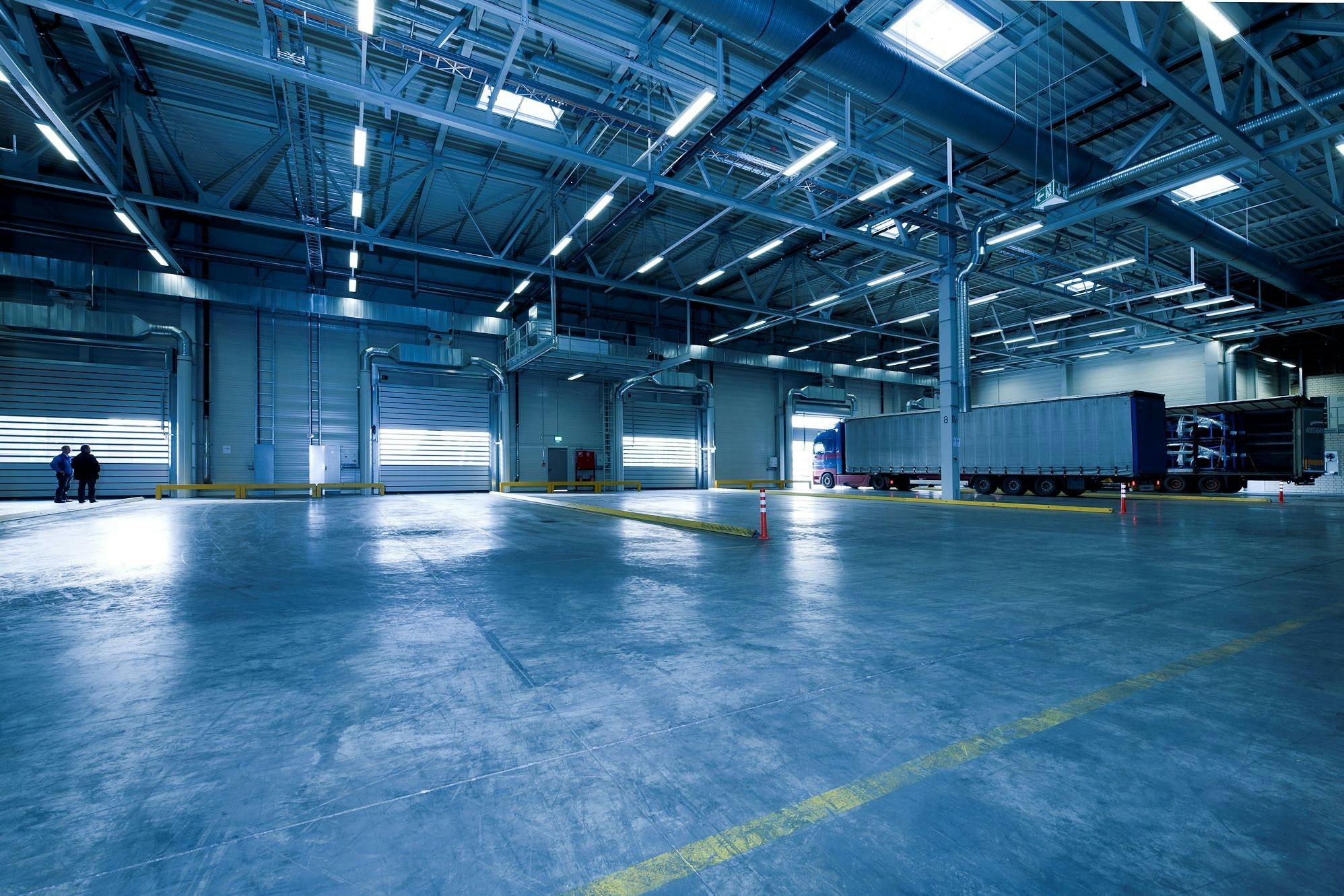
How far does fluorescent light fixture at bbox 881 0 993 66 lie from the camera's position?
408 inches

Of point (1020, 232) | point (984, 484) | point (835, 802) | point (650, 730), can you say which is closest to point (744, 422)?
point (984, 484)

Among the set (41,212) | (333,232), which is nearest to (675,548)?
(333,232)

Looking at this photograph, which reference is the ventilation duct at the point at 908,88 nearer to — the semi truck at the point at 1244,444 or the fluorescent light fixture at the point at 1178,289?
the fluorescent light fixture at the point at 1178,289

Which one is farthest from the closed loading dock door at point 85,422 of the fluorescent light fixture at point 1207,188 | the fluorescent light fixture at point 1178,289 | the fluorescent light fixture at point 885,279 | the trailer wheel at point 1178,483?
the trailer wheel at point 1178,483

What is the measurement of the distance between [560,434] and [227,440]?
13027 millimetres

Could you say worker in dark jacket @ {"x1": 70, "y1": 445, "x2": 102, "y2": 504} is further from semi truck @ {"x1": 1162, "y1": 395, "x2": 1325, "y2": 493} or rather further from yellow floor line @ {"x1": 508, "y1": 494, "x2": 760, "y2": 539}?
semi truck @ {"x1": 1162, "y1": 395, "x2": 1325, "y2": 493}

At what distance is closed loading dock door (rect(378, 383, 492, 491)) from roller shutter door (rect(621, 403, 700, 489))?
22.9 ft

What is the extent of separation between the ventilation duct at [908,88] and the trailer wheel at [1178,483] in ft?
39.7

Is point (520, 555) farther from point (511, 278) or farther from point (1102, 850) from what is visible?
point (511, 278)

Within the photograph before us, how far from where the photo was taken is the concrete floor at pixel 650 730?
1883 mm

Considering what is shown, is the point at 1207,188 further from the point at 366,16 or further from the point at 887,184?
the point at 366,16

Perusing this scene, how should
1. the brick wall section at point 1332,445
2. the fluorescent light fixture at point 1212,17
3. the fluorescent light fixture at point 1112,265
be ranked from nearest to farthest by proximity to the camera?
1. the fluorescent light fixture at point 1212,17
2. the fluorescent light fixture at point 1112,265
3. the brick wall section at point 1332,445

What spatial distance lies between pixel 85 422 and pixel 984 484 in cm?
3285

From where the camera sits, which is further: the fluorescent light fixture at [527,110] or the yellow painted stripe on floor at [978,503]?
the yellow painted stripe on floor at [978,503]
